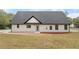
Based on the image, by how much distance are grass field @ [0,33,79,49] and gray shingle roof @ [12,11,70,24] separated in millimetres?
212

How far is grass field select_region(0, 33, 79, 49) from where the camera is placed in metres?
3.42

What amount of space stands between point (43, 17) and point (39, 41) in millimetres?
362

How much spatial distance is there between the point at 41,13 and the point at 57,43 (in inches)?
20.0

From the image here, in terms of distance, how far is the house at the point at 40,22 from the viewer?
3.41m

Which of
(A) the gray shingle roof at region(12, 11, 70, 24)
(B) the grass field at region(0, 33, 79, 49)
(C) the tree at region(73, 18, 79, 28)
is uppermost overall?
(A) the gray shingle roof at region(12, 11, 70, 24)

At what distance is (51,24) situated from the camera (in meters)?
3.42

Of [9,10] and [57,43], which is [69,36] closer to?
[57,43]

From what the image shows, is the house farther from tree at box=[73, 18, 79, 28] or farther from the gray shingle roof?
tree at box=[73, 18, 79, 28]

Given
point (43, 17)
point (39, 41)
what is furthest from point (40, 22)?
point (39, 41)

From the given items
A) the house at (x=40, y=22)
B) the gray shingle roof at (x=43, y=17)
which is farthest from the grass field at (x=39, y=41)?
the gray shingle roof at (x=43, y=17)

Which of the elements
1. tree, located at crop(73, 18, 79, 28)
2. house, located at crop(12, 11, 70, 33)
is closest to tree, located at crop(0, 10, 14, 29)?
house, located at crop(12, 11, 70, 33)

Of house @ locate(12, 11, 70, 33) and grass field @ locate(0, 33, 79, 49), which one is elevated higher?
house @ locate(12, 11, 70, 33)

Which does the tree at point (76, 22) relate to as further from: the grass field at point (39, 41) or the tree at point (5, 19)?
the tree at point (5, 19)
